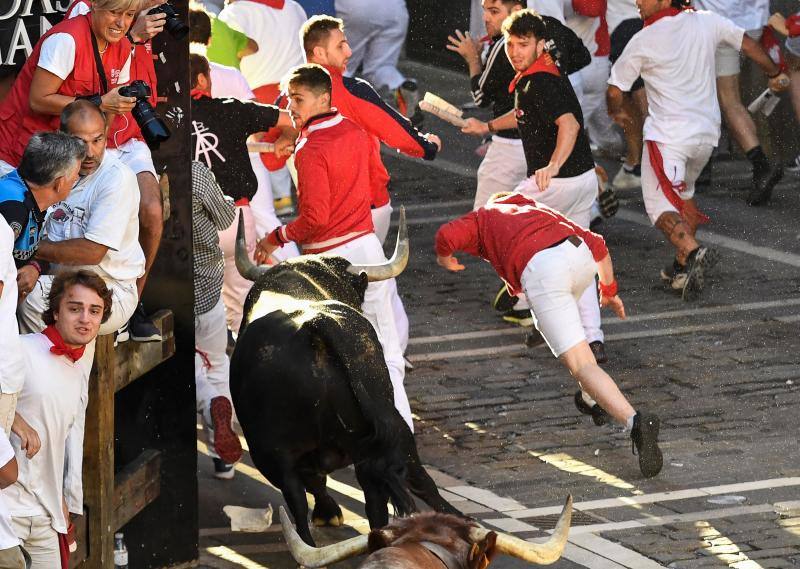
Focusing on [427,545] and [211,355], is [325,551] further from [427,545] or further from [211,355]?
[211,355]

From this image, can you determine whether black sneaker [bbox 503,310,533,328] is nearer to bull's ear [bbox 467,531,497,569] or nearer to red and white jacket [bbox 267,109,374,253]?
red and white jacket [bbox 267,109,374,253]

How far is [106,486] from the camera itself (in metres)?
7.82

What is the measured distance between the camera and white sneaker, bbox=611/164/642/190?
658 inches

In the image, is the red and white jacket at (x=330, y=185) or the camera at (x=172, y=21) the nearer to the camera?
the camera at (x=172, y=21)

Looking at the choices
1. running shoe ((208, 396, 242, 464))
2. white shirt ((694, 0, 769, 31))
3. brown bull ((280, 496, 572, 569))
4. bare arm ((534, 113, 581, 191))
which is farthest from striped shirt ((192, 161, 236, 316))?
white shirt ((694, 0, 769, 31))

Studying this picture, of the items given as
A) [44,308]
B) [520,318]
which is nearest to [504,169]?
[520,318]

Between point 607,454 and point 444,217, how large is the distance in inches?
229

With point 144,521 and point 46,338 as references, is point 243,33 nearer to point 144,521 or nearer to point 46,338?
point 144,521

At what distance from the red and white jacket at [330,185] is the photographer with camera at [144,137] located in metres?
1.84

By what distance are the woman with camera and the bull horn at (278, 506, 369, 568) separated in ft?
9.02

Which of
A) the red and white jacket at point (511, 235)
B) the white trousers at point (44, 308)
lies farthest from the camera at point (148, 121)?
the red and white jacket at point (511, 235)

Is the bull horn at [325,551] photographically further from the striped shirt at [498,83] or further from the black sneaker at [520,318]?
the striped shirt at [498,83]

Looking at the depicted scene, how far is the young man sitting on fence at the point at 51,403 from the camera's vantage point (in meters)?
6.86

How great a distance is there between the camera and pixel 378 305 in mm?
10273
